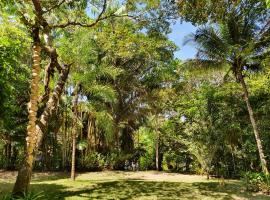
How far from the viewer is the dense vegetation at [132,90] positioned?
A: 38.7 ft

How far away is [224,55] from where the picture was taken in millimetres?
17094

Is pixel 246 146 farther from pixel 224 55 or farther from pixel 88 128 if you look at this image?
pixel 88 128

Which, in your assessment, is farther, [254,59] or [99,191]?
[254,59]

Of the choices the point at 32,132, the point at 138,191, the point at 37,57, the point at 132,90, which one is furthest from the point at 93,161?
the point at 37,57

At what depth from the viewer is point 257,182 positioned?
14.5 metres

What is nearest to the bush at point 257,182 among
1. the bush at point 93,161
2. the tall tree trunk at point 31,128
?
the tall tree trunk at point 31,128

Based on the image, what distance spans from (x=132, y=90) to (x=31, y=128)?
48.7 feet

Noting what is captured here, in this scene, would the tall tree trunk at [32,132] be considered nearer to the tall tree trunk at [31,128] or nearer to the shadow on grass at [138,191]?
the tall tree trunk at [31,128]

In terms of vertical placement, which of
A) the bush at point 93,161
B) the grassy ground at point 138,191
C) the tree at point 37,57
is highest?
the tree at point 37,57

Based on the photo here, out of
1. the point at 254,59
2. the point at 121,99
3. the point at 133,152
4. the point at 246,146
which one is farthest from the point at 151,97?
the point at 254,59

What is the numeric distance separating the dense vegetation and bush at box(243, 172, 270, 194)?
5cm

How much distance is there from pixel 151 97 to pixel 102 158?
580cm

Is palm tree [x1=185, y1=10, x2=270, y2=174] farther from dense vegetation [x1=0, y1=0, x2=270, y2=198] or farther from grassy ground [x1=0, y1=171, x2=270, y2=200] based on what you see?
grassy ground [x1=0, y1=171, x2=270, y2=200]

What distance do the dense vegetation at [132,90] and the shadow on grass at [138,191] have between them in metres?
1.37
